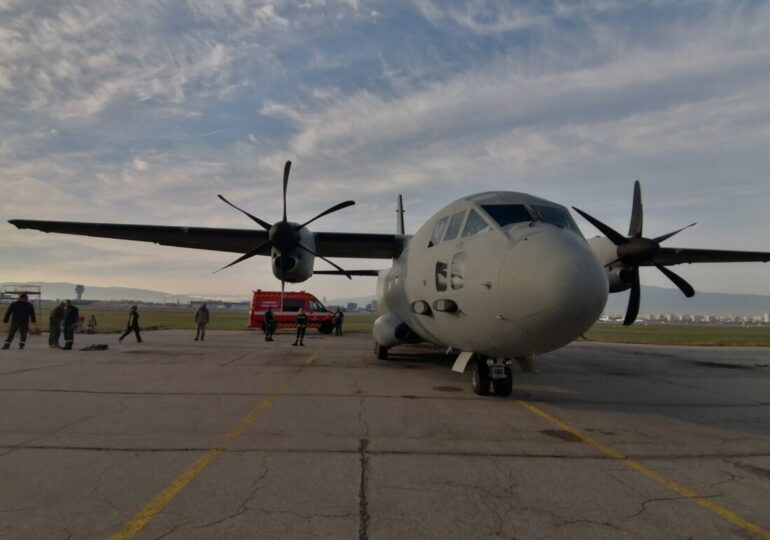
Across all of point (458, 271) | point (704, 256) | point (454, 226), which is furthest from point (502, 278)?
point (704, 256)

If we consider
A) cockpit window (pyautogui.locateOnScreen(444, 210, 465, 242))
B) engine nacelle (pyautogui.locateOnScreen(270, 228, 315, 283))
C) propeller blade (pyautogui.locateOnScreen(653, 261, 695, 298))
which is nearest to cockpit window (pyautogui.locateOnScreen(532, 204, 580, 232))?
cockpit window (pyautogui.locateOnScreen(444, 210, 465, 242))

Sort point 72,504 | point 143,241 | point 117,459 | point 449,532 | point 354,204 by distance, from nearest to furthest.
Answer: point 449,532, point 72,504, point 117,459, point 354,204, point 143,241

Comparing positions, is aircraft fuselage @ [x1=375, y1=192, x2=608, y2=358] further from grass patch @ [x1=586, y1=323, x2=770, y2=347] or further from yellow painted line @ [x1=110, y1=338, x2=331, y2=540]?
grass patch @ [x1=586, y1=323, x2=770, y2=347]

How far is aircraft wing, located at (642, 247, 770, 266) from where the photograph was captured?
56.6 feet

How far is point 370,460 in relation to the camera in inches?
196

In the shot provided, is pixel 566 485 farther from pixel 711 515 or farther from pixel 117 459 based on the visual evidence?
pixel 117 459

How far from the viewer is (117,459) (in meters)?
4.86

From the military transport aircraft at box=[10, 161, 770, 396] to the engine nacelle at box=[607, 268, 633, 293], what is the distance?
3cm

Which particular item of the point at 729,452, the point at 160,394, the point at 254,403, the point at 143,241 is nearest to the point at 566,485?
the point at 729,452

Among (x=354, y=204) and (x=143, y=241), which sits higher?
(x=354, y=204)

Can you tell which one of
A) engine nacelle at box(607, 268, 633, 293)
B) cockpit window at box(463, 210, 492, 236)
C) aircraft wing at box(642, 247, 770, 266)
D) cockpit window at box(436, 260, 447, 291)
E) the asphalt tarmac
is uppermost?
aircraft wing at box(642, 247, 770, 266)

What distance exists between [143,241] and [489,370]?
Result: 47.7 ft

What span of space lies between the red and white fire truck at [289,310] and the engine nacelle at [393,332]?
1924 centimetres

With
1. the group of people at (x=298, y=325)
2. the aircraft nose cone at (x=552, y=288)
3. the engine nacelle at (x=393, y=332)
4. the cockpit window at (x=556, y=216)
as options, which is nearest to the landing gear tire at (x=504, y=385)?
the aircraft nose cone at (x=552, y=288)
